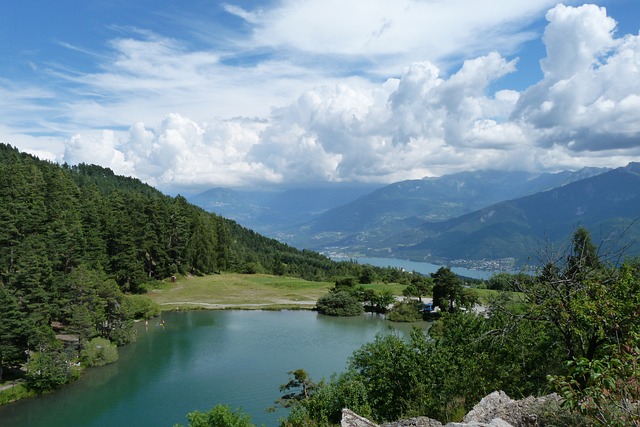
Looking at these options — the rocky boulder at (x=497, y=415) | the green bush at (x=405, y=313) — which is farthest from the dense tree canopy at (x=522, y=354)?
the green bush at (x=405, y=313)

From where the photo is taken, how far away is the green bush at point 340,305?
64156 mm

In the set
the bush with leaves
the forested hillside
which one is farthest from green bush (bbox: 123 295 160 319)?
the bush with leaves

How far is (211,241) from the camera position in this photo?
305ft

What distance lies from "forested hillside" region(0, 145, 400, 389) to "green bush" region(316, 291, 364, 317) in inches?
983

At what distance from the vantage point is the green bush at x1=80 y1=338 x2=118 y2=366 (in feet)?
125

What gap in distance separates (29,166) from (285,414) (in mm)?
60194

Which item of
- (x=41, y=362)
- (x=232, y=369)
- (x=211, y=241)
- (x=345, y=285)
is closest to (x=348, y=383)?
(x=232, y=369)

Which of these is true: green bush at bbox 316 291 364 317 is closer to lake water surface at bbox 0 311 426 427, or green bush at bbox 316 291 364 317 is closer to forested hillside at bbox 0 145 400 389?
lake water surface at bbox 0 311 426 427

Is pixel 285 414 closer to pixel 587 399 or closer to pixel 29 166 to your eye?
pixel 587 399

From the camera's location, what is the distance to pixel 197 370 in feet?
124

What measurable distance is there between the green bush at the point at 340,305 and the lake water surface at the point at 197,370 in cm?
370

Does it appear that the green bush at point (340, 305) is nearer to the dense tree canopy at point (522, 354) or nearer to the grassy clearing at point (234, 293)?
the grassy clearing at point (234, 293)

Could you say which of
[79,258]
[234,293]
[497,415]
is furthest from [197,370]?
[234,293]

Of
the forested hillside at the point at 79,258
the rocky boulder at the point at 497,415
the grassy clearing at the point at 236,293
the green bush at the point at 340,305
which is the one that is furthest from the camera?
the grassy clearing at the point at 236,293
